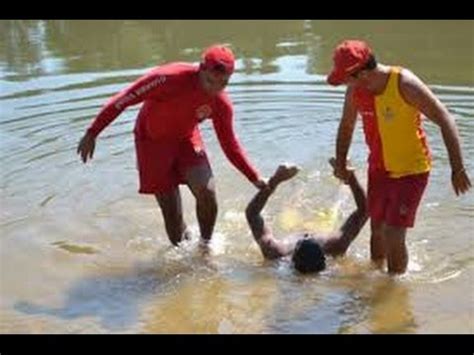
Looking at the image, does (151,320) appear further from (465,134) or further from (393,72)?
(465,134)

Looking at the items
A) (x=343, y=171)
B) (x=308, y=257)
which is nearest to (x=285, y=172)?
(x=343, y=171)

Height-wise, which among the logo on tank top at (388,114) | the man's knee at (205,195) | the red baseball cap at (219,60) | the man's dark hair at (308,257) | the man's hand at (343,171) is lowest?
the man's dark hair at (308,257)

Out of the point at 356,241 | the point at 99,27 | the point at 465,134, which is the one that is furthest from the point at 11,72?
the point at 356,241

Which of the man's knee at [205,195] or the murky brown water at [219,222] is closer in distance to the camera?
the murky brown water at [219,222]

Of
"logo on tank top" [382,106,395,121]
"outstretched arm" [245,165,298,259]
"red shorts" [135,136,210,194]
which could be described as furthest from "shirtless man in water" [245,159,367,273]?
"logo on tank top" [382,106,395,121]

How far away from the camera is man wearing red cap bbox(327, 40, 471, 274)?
19.0 ft

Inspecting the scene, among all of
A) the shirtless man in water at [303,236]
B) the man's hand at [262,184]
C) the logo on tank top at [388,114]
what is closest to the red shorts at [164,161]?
the man's hand at [262,184]

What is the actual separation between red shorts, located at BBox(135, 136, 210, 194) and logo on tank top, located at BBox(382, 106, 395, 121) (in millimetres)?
1559

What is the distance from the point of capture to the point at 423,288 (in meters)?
6.29

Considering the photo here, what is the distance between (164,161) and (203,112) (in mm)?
483

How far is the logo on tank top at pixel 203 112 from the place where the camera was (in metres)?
6.66

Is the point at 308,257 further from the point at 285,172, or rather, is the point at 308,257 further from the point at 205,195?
the point at 205,195

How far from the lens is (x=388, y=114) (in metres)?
5.97

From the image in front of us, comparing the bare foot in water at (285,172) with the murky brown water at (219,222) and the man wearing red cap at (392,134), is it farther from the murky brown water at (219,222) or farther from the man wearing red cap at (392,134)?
the murky brown water at (219,222)
